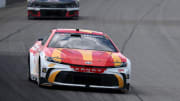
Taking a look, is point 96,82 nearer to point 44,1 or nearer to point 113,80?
point 113,80

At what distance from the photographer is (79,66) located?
31.9 ft

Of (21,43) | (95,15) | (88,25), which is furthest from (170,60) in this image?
(95,15)

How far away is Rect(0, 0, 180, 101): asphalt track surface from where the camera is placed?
969 centimetres

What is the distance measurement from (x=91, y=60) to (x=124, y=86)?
80cm

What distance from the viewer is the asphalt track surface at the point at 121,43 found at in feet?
31.8

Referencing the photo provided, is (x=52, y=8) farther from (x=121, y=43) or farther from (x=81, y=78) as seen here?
(x=81, y=78)

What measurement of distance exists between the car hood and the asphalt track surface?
531mm

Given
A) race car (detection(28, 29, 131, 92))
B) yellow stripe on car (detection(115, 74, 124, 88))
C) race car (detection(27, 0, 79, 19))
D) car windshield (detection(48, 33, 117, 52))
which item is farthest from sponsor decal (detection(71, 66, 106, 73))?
race car (detection(27, 0, 79, 19))

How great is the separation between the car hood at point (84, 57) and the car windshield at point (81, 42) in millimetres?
287

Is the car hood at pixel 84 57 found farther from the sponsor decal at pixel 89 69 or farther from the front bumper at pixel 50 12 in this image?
the front bumper at pixel 50 12

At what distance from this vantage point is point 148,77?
42.7ft

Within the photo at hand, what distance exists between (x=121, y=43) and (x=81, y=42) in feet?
28.0

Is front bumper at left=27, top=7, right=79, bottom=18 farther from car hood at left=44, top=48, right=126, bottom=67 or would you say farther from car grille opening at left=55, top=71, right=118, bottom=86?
car grille opening at left=55, top=71, right=118, bottom=86

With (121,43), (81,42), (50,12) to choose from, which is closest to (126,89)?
(81,42)
